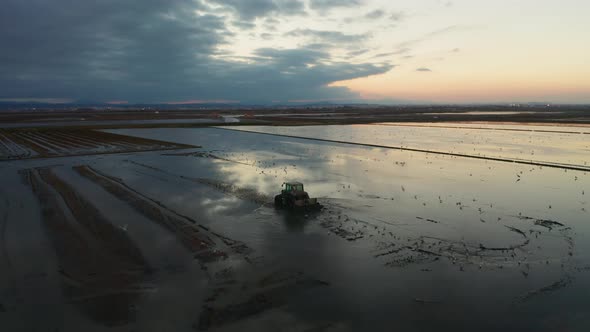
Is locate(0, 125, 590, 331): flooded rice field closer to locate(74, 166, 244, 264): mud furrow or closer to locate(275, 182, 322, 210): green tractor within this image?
locate(74, 166, 244, 264): mud furrow

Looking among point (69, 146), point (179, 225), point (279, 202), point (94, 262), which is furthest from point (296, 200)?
point (69, 146)

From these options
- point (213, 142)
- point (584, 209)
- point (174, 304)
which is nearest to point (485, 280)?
point (174, 304)

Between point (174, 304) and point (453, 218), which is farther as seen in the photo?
point (453, 218)

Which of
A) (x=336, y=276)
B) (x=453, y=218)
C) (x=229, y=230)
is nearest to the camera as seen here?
(x=336, y=276)

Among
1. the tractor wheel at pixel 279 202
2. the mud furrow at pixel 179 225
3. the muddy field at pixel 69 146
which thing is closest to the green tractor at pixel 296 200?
the tractor wheel at pixel 279 202

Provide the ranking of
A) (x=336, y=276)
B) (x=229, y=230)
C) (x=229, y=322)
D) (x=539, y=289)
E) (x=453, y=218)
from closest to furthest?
1. (x=229, y=322)
2. (x=539, y=289)
3. (x=336, y=276)
4. (x=229, y=230)
5. (x=453, y=218)

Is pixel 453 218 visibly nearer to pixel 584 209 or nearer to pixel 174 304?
pixel 584 209
